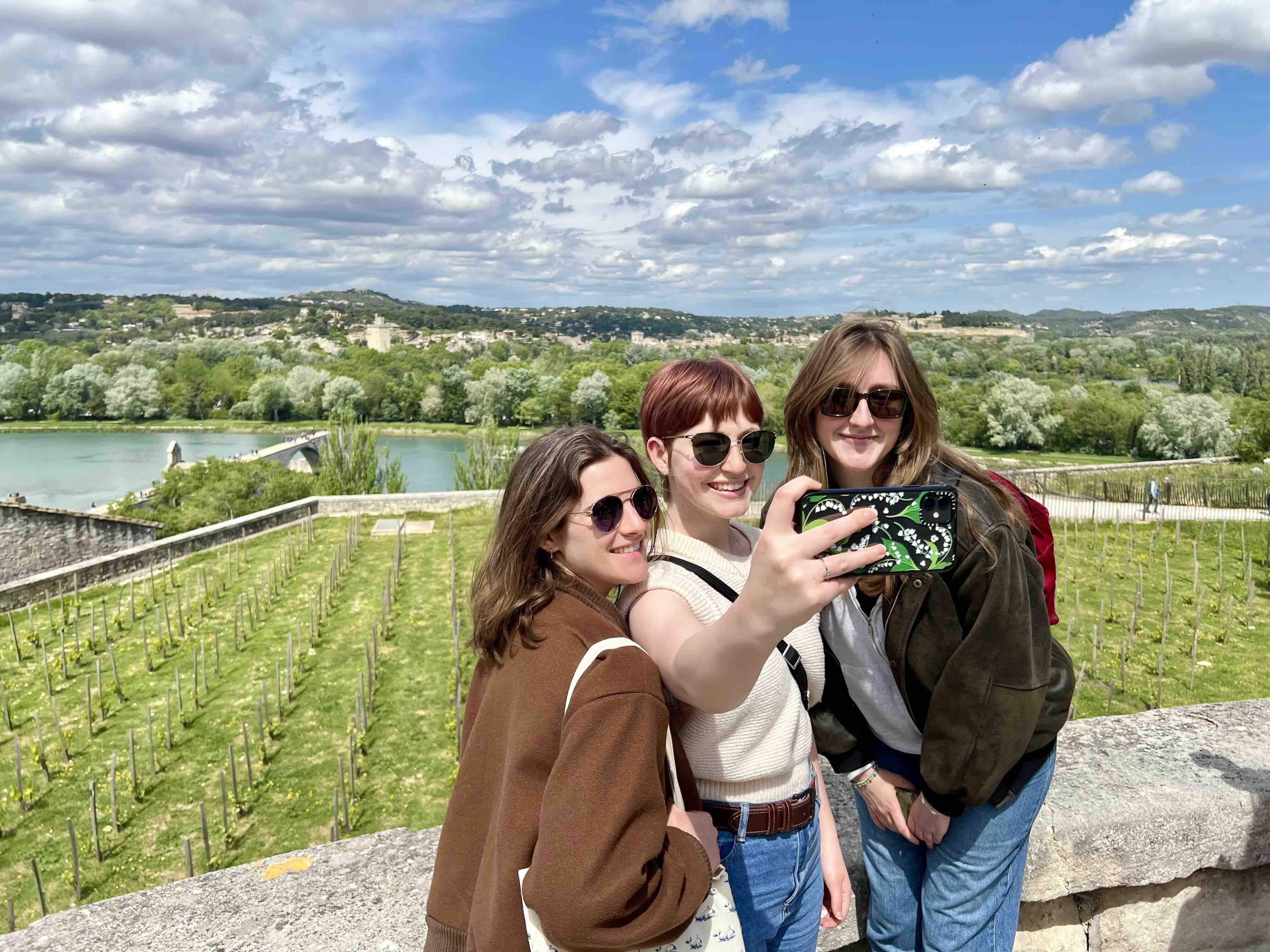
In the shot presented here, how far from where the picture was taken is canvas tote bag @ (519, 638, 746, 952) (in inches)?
45.5

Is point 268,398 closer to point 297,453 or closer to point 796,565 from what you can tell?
point 297,453

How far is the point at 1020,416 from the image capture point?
181 feet

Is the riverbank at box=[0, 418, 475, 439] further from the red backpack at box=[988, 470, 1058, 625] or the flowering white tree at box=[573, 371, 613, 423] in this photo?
the red backpack at box=[988, 470, 1058, 625]

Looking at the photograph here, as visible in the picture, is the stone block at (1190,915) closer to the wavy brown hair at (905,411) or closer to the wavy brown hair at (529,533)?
the wavy brown hair at (905,411)

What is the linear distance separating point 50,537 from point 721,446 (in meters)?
23.7

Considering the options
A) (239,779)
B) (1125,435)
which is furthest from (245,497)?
(1125,435)

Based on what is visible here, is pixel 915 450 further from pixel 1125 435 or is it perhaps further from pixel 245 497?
pixel 1125 435

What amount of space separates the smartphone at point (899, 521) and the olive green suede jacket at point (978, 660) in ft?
0.77

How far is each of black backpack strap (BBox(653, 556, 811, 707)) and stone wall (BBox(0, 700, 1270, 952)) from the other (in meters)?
0.62

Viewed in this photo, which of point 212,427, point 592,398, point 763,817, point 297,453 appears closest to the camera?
point 763,817

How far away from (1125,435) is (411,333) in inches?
4824

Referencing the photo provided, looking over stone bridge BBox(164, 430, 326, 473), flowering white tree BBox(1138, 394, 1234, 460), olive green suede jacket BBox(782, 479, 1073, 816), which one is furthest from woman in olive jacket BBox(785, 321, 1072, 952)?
flowering white tree BBox(1138, 394, 1234, 460)

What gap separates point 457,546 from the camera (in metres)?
18.5

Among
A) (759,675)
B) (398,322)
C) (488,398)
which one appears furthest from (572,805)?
(398,322)
